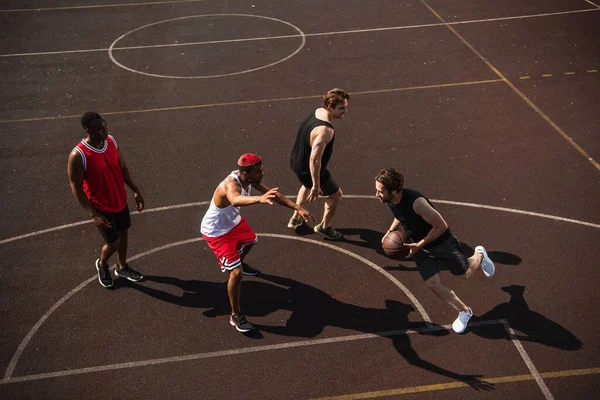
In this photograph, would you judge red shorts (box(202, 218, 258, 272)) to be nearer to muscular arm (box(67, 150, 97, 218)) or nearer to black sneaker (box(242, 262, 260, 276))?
black sneaker (box(242, 262, 260, 276))

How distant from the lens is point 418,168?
1021 centimetres

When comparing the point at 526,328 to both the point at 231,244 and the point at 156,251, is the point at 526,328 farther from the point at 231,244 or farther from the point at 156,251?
the point at 156,251

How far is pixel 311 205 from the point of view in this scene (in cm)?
959

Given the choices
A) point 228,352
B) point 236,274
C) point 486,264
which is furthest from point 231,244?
point 486,264

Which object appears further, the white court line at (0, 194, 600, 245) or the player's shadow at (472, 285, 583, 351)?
the white court line at (0, 194, 600, 245)

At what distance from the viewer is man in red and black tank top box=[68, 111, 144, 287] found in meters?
6.86

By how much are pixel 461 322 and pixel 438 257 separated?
2.68 feet

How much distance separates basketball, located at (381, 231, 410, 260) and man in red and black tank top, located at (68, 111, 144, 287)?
10.6 ft

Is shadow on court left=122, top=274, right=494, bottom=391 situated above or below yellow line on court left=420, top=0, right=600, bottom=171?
below

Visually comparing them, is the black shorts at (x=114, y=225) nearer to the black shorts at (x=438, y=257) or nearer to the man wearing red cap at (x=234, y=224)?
the man wearing red cap at (x=234, y=224)

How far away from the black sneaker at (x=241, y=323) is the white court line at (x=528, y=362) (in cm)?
306

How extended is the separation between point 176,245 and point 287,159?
2.90m

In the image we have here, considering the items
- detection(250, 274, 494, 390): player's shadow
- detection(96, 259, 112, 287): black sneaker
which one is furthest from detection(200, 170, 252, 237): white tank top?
detection(96, 259, 112, 287): black sneaker

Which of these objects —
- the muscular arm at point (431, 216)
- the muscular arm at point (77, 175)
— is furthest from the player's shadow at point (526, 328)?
the muscular arm at point (77, 175)
